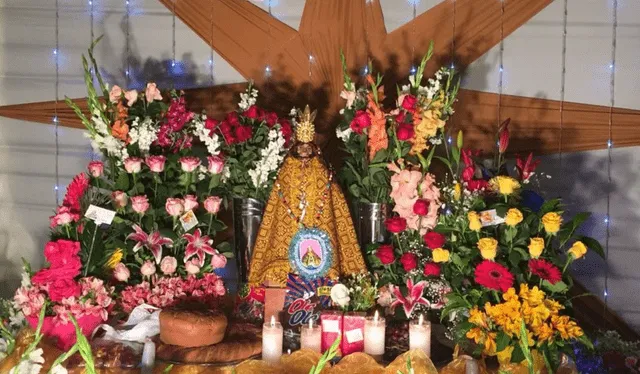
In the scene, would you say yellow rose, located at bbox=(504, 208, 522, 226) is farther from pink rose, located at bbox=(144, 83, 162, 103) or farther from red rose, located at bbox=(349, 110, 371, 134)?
pink rose, located at bbox=(144, 83, 162, 103)

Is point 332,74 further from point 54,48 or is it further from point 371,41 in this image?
point 54,48

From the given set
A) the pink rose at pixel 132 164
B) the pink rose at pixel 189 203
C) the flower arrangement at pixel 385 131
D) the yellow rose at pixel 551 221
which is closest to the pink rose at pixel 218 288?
the pink rose at pixel 189 203

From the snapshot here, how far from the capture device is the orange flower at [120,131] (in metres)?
3.24

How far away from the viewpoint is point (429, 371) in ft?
7.86

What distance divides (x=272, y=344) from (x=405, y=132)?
0.96 m

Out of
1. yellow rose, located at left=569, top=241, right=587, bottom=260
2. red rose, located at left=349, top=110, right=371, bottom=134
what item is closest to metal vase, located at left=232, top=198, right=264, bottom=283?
red rose, located at left=349, top=110, right=371, bottom=134

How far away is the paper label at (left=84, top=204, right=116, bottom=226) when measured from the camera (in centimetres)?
309

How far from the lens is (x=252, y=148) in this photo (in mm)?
3346

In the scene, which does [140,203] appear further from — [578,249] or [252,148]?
[578,249]

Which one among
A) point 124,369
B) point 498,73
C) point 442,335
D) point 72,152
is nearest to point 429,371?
point 442,335

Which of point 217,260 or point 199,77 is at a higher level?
point 199,77

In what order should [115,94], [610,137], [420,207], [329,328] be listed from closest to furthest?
[329,328], [420,207], [115,94], [610,137]

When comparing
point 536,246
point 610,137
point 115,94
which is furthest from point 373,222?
point 610,137

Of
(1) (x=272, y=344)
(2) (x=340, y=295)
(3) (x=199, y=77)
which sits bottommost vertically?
(1) (x=272, y=344)
